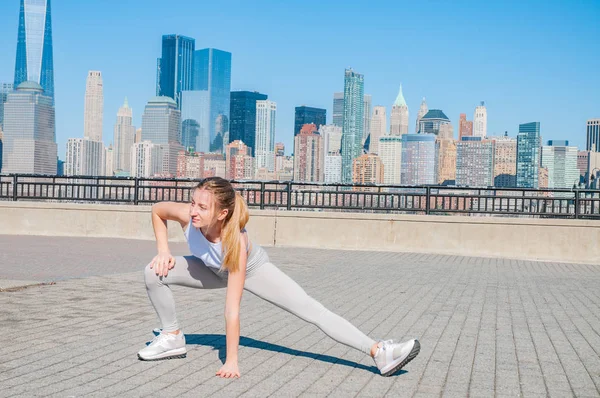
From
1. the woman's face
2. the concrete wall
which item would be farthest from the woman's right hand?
the concrete wall

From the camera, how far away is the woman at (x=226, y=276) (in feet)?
16.4

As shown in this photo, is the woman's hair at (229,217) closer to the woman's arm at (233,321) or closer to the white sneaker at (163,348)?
the woman's arm at (233,321)

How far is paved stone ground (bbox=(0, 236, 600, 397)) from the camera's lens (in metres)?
4.96

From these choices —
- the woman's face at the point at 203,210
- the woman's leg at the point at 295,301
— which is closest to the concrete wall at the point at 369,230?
the woman's leg at the point at 295,301

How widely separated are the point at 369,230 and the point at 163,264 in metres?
11.9

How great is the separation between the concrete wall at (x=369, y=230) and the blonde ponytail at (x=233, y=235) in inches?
470

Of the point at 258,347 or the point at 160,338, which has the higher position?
the point at 160,338

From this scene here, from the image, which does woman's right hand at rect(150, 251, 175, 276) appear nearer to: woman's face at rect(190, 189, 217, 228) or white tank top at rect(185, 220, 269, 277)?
white tank top at rect(185, 220, 269, 277)

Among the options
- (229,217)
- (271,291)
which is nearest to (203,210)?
(229,217)

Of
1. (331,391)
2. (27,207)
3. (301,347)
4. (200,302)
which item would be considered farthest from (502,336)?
(27,207)

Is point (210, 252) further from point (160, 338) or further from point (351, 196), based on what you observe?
point (351, 196)

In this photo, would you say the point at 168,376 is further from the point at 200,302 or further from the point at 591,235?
the point at 591,235

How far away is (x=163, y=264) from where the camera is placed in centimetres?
530

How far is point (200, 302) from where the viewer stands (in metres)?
8.53
